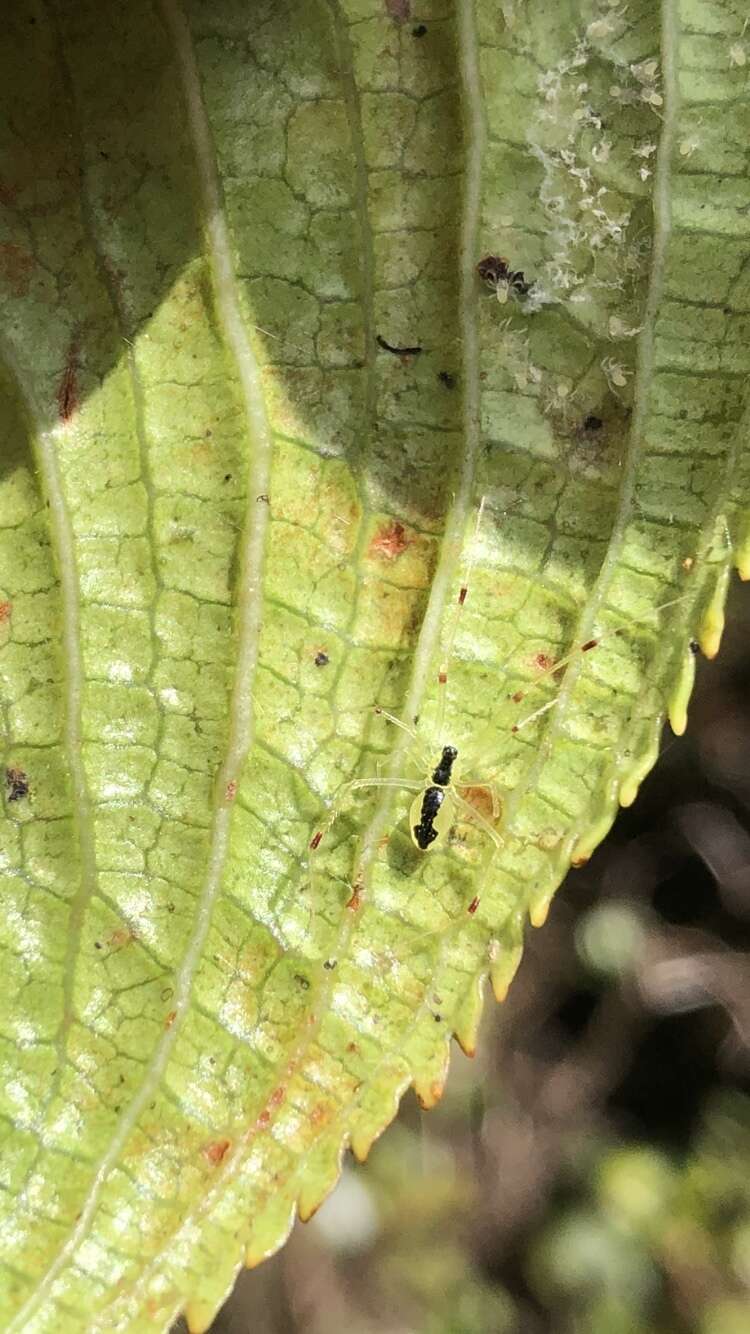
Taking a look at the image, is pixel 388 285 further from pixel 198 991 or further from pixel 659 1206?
pixel 659 1206

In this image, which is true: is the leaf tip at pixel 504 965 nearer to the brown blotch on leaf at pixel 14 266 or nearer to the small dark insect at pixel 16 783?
the small dark insect at pixel 16 783

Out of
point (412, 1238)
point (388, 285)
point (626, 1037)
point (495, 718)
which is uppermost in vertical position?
point (388, 285)

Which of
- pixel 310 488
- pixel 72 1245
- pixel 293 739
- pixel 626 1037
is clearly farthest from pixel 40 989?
pixel 626 1037

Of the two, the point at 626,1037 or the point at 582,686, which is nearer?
the point at 582,686

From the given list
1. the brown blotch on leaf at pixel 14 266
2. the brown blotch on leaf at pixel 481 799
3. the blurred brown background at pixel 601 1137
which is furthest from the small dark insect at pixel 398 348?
the blurred brown background at pixel 601 1137

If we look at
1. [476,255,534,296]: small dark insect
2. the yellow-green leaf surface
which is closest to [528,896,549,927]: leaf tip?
the yellow-green leaf surface

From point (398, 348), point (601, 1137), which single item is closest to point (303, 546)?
point (398, 348)

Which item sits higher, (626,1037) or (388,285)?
(388,285)
